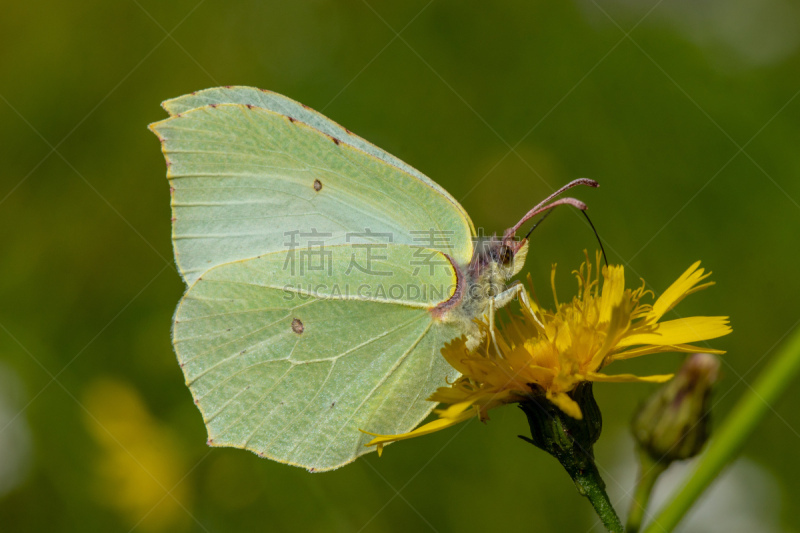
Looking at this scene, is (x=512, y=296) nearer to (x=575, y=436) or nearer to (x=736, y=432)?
(x=575, y=436)

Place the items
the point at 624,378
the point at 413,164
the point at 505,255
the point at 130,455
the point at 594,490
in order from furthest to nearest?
1. the point at 413,164
2. the point at 130,455
3. the point at 505,255
4. the point at 594,490
5. the point at 624,378

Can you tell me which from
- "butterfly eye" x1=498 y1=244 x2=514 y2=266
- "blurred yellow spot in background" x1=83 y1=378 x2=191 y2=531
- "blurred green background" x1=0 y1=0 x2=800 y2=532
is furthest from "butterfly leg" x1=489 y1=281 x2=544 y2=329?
"blurred yellow spot in background" x1=83 y1=378 x2=191 y2=531

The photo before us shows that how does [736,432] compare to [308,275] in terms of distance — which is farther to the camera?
[308,275]

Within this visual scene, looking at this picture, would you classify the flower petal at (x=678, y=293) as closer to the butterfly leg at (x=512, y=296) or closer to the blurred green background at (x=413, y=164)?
the butterfly leg at (x=512, y=296)

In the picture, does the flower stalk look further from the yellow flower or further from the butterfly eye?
the butterfly eye

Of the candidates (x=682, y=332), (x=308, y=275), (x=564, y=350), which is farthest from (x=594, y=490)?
(x=308, y=275)
